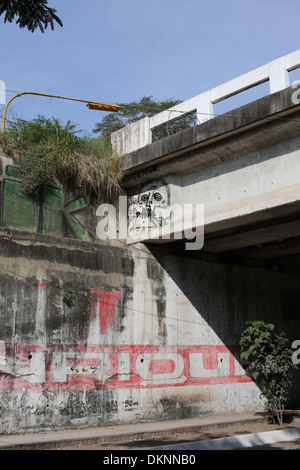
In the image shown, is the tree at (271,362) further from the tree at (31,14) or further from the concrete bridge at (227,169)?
the tree at (31,14)

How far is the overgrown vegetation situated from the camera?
1338cm

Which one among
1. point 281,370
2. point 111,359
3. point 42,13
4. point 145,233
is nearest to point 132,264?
point 145,233

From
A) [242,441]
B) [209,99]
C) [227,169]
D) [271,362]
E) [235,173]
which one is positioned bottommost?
[242,441]

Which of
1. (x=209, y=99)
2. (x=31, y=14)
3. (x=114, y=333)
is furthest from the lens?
(x=114, y=333)

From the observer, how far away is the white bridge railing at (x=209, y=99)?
11755mm

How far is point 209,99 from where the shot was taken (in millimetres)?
13211

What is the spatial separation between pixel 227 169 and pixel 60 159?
430 cm

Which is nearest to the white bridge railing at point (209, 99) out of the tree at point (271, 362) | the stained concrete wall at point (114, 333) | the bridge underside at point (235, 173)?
the bridge underside at point (235, 173)

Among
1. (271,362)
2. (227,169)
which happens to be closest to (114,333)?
(271,362)

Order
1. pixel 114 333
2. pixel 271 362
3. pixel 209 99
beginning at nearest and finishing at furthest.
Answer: pixel 209 99 < pixel 271 362 < pixel 114 333

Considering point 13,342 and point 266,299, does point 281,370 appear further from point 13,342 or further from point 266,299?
point 13,342

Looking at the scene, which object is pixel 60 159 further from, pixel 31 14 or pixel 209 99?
pixel 31 14

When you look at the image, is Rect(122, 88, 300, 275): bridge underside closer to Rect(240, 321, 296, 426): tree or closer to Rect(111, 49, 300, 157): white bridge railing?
Rect(111, 49, 300, 157): white bridge railing

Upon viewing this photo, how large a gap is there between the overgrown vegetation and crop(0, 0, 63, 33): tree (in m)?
6.53
